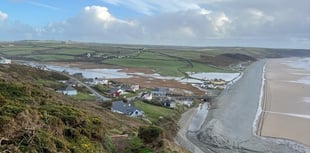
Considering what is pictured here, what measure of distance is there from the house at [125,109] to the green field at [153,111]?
42.3 inches

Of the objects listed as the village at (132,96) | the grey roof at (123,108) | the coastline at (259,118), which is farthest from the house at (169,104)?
the coastline at (259,118)

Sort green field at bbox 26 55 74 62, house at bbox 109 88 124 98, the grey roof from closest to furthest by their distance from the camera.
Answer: the grey roof < house at bbox 109 88 124 98 < green field at bbox 26 55 74 62

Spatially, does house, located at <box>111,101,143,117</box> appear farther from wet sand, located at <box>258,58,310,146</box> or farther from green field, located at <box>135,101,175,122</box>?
wet sand, located at <box>258,58,310,146</box>

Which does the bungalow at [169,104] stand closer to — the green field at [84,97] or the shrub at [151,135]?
the green field at [84,97]

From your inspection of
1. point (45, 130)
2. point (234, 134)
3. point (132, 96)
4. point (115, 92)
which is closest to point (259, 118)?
point (234, 134)

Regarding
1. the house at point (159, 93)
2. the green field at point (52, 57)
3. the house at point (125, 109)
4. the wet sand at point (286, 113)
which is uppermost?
the house at point (125, 109)

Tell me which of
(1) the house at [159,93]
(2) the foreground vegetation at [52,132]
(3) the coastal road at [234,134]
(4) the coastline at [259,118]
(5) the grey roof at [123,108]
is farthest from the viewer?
(1) the house at [159,93]

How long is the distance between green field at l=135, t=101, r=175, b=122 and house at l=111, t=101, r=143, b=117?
1074 mm

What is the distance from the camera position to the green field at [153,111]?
35806 millimetres

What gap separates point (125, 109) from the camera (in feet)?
118

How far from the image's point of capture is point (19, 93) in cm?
1806

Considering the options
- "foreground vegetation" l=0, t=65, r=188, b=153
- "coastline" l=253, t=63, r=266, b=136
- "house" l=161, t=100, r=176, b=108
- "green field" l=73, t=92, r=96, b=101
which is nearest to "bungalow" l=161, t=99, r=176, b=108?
"house" l=161, t=100, r=176, b=108

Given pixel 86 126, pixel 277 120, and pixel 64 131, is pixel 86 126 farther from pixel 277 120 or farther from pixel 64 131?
pixel 277 120

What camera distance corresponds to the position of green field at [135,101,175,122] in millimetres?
35806
